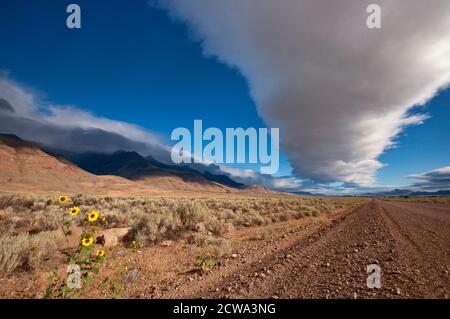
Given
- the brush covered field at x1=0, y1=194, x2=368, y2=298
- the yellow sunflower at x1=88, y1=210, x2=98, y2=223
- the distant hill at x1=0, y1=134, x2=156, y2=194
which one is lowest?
the brush covered field at x1=0, y1=194, x2=368, y2=298

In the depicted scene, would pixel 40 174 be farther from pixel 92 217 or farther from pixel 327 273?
pixel 327 273

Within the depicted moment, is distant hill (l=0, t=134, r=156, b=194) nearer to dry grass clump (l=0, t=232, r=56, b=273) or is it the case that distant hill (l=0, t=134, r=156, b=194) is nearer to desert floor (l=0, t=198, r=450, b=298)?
dry grass clump (l=0, t=232, r=56, b=273)

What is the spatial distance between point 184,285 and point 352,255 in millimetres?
5200

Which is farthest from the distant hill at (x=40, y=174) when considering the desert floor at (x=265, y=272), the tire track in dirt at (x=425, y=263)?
the tire track in dirt at (x=425, y=263)

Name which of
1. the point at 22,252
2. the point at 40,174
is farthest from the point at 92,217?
the point at 40,174

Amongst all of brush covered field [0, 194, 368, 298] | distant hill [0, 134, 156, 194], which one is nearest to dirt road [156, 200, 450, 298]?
brush covered field [0, 194, 368, 298]

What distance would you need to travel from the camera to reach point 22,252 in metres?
6.83

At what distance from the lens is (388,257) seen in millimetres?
7531

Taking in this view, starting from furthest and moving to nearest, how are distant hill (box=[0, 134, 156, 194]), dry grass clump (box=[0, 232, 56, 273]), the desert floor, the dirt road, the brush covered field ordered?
1. distant hill (box=[0, 134, 156, 194])
2. dry grass clump (box=[0, 232, 56, 273])
3. the brush covered field
4. the desert floor
5. the dirt road

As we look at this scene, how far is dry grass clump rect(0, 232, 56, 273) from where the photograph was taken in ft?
20.9

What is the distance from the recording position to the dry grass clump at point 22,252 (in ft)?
20.9
